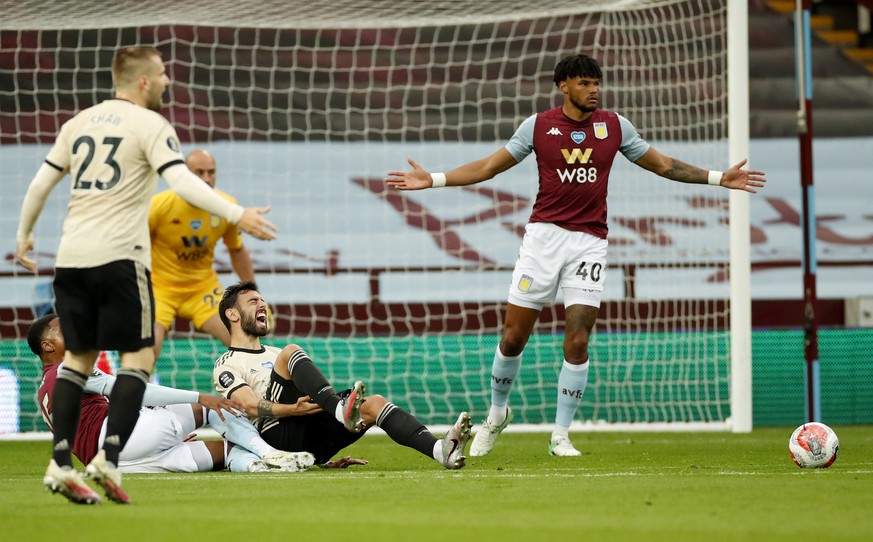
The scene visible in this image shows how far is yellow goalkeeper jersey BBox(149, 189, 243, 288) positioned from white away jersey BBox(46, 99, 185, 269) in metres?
3.81

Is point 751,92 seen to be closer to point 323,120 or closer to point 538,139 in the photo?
point 323,120

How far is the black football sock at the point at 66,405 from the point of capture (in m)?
4.85

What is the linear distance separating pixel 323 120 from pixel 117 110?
9.99 metres

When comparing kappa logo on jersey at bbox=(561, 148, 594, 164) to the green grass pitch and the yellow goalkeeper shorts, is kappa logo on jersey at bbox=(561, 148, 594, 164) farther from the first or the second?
the yellow goalkeeper shorts

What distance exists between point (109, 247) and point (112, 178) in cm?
27

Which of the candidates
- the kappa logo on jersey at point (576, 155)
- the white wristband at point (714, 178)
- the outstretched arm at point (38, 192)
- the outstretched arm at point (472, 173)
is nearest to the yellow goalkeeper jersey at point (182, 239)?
the outstretched arm at point (472, 173)

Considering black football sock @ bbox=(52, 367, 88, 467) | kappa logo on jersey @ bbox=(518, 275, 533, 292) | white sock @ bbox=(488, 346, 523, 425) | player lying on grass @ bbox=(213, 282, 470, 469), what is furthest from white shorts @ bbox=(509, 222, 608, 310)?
black football sock @ bbox=(52, 367, 88, 467)

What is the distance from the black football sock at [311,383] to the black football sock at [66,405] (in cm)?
141

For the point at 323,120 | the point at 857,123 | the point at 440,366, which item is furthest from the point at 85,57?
the point at 857,123

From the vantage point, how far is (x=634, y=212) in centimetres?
1376

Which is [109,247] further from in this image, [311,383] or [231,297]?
[231,297]

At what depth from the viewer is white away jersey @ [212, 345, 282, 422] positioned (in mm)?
6473

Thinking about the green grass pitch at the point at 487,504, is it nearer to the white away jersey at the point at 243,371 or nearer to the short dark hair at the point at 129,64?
the white away jersey at the point at 243,371

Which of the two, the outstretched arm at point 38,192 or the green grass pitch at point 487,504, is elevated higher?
A: the outstretched arm at point 38,192
